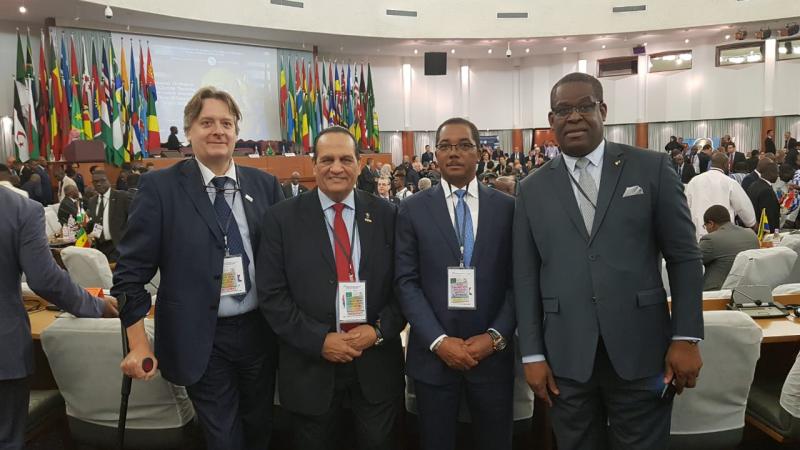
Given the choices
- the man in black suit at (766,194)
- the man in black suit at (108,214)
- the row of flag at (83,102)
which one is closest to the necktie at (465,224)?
the man in black suit at (108,214)

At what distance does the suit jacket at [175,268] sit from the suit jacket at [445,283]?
2.40ft

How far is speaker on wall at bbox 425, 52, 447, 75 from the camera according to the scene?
1969cm

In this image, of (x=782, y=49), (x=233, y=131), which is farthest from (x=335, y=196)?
(x=782, y=49)

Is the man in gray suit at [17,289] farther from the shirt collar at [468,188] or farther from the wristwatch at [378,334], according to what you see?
the shirt collar at [468,188]

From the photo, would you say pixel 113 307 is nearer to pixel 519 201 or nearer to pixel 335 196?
pixel 335 196

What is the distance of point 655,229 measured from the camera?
1.88m

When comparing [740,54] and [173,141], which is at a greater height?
[740,54]

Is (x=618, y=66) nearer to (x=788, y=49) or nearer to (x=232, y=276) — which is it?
(x=788, y=49)

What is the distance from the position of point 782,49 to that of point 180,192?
21.8 m

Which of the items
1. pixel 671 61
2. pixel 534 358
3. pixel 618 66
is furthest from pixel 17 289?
pixel 671 61

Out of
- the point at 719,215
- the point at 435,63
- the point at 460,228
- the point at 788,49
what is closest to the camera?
the point at 460,228

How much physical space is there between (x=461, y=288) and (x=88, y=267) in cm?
331

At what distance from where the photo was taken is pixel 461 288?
2219 mm

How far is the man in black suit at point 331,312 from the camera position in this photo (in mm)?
2180
